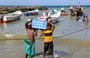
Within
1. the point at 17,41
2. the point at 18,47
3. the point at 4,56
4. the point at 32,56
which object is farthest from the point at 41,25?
the point at 17,41

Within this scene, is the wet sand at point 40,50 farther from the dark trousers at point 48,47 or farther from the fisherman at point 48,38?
the fisherman at point 48,38

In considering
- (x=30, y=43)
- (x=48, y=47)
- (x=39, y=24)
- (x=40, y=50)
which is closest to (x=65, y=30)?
(x=40, y=50)

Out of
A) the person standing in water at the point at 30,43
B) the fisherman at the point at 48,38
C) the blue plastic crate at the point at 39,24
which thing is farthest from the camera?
the fisherman at the point at 48,38

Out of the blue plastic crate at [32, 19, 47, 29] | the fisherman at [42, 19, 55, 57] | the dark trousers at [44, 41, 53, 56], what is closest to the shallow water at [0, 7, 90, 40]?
the dark trousers at [44, 41, 53, 56]

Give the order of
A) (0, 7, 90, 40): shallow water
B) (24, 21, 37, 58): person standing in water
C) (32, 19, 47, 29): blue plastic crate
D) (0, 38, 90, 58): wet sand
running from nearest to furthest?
(24, 21, 37, 58): person standing in water, (32, 19, 47, 29): blue plastic crate, (0, 38, 90, 58): wet sand, (0, 7, 90, 40): shallow water

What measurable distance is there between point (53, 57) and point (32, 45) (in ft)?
3.44

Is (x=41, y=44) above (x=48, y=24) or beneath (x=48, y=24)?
beneath

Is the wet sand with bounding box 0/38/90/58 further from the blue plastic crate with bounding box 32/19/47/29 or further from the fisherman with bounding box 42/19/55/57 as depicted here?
the blue plastic crate with bounding box 32/19/47/29

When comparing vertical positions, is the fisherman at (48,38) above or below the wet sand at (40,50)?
above

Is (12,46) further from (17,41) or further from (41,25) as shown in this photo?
(41,25)

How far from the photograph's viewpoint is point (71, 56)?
1356cm

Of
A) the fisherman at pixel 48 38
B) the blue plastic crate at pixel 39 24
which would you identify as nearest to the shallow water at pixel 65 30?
the fisherman at pixel 48 38

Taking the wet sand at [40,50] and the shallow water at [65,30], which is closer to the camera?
the wet sand at [40,50]

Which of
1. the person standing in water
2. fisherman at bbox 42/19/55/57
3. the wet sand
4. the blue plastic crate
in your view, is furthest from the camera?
the wet sand
